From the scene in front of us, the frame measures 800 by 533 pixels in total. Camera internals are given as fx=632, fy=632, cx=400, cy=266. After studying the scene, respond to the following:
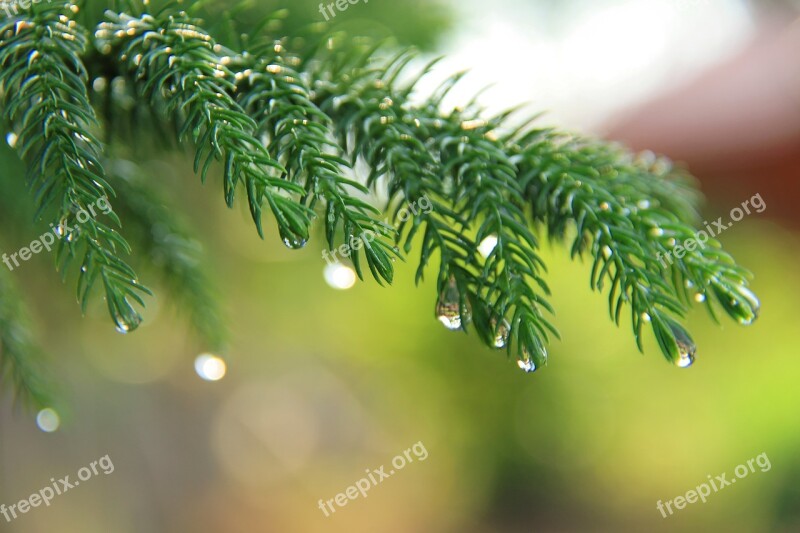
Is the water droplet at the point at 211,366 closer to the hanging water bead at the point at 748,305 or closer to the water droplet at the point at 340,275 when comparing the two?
the water droplet at the point at 340,275

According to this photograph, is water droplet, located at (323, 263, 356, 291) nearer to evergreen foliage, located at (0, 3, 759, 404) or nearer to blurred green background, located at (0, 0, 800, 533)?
evergreen foliage, located at (0, 3, 759, 404)

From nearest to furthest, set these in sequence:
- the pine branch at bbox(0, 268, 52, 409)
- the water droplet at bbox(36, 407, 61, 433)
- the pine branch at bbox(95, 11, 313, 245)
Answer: the pine branch at bbox(95, 11, 313, 245) < the pine branch at bbox(0, 268, 52, 409) < the water droplet at bbox(36, 407, 61, 433)

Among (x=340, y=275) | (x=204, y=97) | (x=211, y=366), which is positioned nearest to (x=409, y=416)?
(x=211, y=366)

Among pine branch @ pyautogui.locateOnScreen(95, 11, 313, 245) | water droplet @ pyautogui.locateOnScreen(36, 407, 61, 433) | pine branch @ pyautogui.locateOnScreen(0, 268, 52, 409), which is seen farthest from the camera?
water droplet @ pyautogui.locateOnScreen(36, 407, 61, 433)

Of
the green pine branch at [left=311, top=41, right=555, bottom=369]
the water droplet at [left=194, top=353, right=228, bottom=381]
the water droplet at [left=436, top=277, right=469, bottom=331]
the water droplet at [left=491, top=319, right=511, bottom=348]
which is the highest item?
the green pine branch at [left=311, top=41, right=555, bottom=369]

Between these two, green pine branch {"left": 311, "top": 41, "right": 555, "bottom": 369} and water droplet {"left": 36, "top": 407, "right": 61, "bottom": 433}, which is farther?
water droplet {"left": 36, "top": 407, "right": 61, "bottom": 433}

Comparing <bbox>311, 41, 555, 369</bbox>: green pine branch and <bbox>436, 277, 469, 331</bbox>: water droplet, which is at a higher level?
<bbox>311, 41, 555, 369</bbox>: green pine branch

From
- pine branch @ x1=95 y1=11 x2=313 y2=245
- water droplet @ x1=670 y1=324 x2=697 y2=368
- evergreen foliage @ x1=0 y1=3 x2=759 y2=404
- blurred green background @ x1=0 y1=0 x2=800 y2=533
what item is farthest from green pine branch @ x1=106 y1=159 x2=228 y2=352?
blurred green background @ x1=0 y1=0 x2=800 y2=533

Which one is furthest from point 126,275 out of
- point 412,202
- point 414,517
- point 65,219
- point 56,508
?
point 414,517
